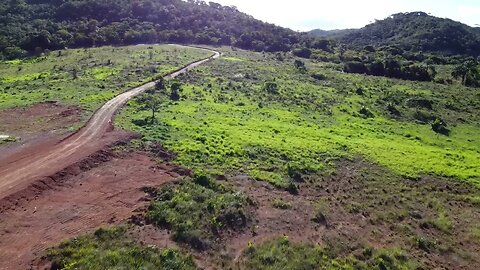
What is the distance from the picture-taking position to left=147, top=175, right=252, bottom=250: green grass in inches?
981

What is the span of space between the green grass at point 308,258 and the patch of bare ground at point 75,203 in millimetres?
7684

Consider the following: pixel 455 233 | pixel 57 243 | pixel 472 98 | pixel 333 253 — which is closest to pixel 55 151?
pixel 57 243

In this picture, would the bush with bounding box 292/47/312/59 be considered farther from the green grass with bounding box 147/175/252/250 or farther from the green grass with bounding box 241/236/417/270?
the green grass with bounding box 241/236/417/270

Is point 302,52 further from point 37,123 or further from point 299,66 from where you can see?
point 37,123

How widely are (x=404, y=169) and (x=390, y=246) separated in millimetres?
14394

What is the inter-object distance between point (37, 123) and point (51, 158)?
1142 centimetres

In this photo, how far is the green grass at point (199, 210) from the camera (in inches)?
981

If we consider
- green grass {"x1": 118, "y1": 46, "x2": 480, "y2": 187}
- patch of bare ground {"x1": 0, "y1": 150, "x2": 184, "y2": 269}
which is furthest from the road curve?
green grass {"x1": 118, "y1": 46, "x2": 480, "y2": 187}

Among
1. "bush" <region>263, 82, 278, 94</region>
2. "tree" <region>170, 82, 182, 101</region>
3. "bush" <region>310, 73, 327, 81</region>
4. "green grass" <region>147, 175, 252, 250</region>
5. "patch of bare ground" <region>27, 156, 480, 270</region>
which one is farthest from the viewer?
"bush" <region>310, 73, 327, 81</region>

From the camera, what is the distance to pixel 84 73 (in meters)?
71.4

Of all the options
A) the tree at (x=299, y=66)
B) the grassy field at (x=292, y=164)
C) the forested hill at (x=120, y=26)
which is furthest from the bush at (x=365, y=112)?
the forested hill at (x=120, y=26)

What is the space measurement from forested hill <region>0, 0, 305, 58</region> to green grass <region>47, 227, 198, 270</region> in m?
80.0

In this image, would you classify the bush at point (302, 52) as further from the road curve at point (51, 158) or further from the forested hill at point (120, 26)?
the road curve at point (51, 158)

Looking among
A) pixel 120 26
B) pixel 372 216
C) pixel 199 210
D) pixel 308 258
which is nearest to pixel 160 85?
pixel 199 210
